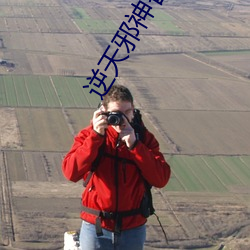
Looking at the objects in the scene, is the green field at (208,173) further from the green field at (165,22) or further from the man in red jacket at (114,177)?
the green field at (165,22)

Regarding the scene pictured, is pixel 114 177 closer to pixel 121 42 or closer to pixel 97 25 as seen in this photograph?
pixel 121 42

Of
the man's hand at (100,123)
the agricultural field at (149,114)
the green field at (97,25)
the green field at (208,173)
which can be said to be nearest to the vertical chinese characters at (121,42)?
the man's hand at (100,123)

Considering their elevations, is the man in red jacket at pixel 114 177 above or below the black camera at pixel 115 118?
below

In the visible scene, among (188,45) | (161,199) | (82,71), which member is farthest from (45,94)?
(188,45)

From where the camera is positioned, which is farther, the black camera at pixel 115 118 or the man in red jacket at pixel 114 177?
the man in red jacket at pixel 114 177

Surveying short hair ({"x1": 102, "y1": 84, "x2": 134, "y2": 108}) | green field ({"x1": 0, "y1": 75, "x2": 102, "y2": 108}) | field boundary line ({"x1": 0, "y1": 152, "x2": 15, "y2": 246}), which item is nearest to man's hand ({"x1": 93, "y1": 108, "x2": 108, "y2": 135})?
short hair ({"x1": 102, "y1": 84, "x2": 134, "y2": 108})
